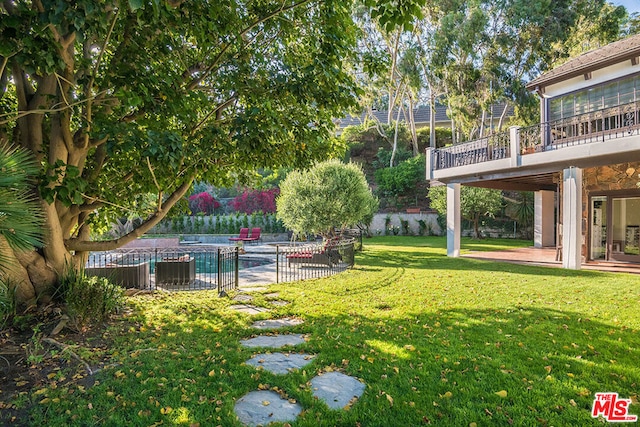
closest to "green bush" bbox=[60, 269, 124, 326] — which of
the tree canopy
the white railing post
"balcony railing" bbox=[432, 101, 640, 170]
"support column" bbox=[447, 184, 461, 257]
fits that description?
the tree canopy

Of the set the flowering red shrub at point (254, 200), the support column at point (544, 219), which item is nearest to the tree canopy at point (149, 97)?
the support column at point (544, 219)

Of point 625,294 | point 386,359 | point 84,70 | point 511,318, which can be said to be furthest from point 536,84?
point 84,70

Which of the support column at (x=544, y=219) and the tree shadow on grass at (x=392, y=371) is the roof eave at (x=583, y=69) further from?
the tree shadow on grass at (x=392, y=371)

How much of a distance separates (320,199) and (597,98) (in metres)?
9.84

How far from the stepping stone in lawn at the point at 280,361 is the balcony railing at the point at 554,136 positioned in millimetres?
10775

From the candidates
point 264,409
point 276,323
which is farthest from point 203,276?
point 264,409

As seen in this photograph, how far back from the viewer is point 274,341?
477 centimetres

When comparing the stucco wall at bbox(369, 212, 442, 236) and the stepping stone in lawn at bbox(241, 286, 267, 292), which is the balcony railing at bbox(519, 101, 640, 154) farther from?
the stucco wall at bbox(369, 212, 442, 236)

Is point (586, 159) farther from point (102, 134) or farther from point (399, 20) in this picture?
point (102, 134)

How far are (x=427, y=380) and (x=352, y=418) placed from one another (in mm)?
1015

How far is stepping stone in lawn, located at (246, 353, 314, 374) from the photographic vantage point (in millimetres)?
3832

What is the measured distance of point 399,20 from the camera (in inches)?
159

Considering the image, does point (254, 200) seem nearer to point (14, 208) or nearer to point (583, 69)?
point (583, 69)

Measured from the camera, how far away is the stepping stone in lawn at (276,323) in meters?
5.47
